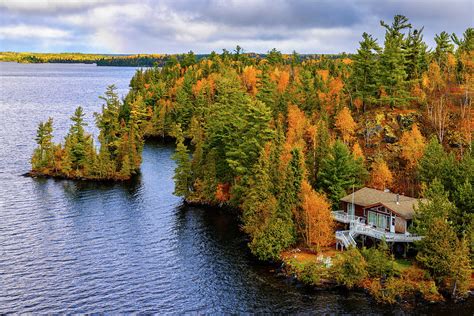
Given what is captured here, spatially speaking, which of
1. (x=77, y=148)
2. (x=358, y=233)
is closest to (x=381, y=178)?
(x=358, y=233)

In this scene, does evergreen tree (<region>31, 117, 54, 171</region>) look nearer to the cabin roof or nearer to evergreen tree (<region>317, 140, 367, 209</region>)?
evergreen tree (<region>317, 140, 367, 209</region>)

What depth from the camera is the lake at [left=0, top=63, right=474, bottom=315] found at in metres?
49.9

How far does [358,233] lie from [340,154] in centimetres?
1158

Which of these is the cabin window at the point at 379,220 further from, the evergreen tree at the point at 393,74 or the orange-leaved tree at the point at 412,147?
the evergreen tree at the point at 393,74

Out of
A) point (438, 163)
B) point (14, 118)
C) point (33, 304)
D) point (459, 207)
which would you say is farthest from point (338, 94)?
point (14, 118)

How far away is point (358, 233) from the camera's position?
60594mm

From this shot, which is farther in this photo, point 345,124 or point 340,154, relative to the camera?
point 345,124

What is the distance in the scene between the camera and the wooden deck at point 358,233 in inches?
2266

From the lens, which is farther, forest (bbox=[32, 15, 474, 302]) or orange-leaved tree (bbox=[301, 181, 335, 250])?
orange-leaved tree (bbox=[301, 181, 335, 250])

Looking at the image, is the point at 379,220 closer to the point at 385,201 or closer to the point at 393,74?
the point at 385,201

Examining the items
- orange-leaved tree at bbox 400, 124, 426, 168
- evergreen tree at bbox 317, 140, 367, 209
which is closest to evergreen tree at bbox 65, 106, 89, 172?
evergreen tree at bbox 317, 140, 367, 209

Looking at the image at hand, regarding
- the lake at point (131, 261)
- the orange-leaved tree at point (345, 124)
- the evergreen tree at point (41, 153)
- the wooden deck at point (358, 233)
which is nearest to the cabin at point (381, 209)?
the wooden deck at point (358, 233)

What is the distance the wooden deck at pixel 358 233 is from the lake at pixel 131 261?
9.15 m

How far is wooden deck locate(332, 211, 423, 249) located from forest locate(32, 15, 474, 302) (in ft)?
5.50
